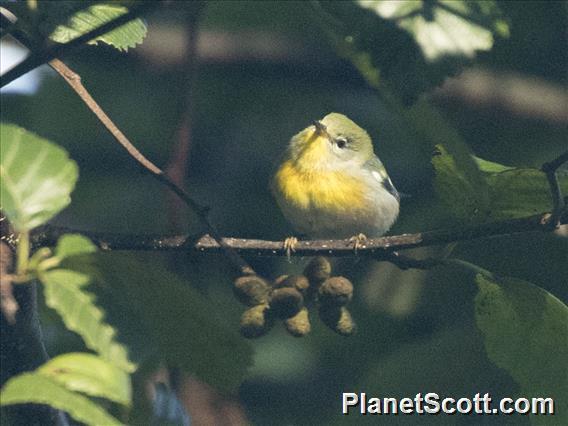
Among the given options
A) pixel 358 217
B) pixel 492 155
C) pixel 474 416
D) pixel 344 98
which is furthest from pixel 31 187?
pixel 344 98

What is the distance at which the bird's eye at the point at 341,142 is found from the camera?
369 centimetres

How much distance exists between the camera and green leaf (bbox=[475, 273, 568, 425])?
185 centimetres

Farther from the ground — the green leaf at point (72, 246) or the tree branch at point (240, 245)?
the tree branch at point (240, 245)

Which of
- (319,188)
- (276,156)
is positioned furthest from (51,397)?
(276,156)

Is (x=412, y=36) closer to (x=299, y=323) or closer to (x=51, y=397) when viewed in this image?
(x=51, y=397)

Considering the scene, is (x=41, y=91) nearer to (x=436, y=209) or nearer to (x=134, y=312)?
(x=436, y=209)

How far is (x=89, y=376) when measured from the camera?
123cm

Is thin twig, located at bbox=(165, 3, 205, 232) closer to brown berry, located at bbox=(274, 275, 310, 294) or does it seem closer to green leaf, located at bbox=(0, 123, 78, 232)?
brown berry, located at bbox=(274, 275, 310, 294)

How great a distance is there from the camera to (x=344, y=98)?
4.56m

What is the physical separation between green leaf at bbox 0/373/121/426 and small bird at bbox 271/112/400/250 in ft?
7.16

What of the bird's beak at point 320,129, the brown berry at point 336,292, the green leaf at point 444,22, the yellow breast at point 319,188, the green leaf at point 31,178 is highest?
the bird's beak at point 320,129

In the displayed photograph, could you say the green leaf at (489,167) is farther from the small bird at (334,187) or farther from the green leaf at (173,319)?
the small bird at (334,187)

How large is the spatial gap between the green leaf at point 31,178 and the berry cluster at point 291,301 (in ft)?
2.21

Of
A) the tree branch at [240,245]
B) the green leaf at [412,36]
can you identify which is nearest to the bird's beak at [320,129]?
the tree branch at [240,245]
